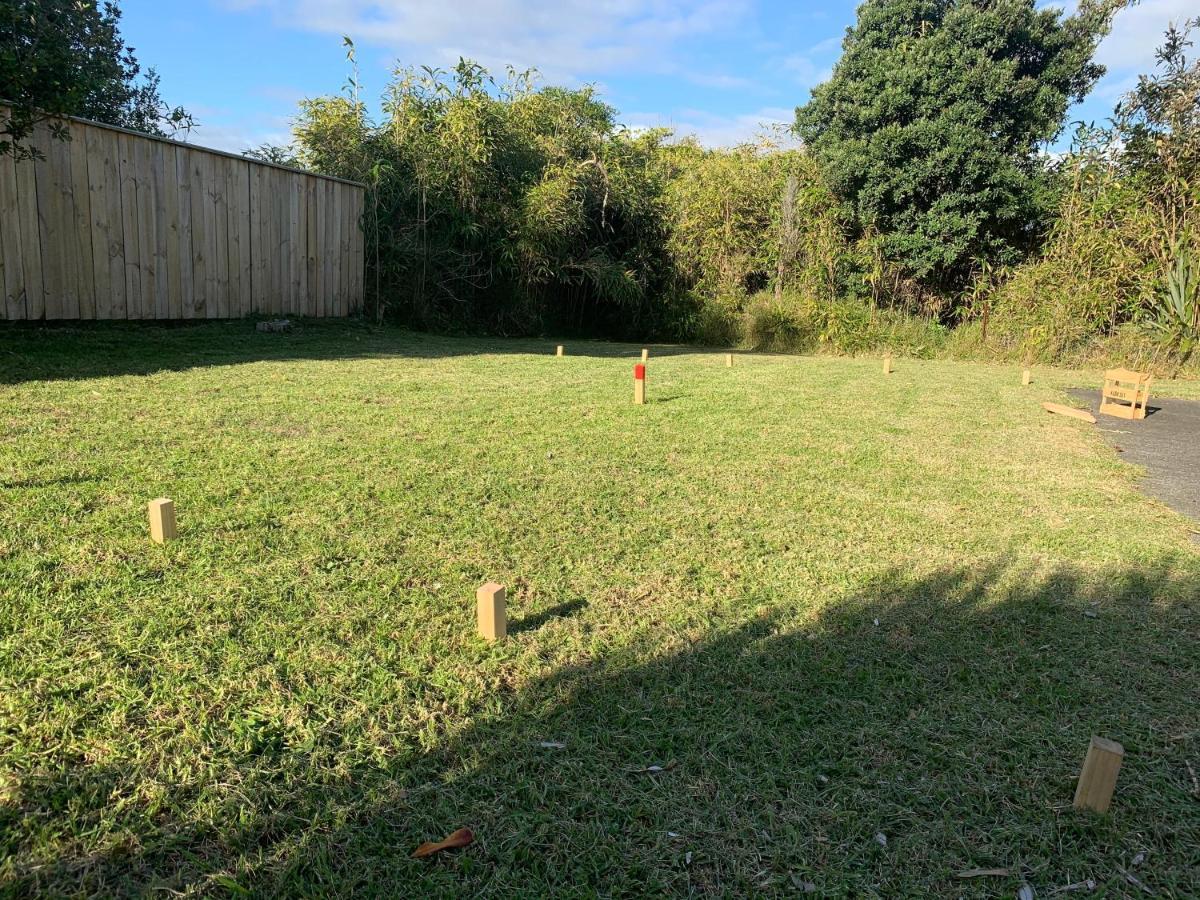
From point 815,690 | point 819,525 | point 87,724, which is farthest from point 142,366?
point 815,690

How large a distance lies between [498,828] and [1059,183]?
42.5 feet

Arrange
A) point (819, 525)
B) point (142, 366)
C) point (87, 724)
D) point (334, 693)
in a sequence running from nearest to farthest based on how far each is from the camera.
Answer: point (87, 724) → point (334, 693) → point (819, 525) → point (142, 366)

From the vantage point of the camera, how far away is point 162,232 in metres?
7.49

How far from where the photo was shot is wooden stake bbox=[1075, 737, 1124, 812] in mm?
1527

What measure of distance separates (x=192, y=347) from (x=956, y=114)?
10970mm

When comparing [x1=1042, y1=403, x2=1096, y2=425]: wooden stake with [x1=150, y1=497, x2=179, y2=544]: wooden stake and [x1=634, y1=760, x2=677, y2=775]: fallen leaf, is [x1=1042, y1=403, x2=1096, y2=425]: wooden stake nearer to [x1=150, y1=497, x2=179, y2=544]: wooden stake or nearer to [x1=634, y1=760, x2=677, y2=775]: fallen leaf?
[x1=634, y1=760, x2=677, y2=775]: fallen leaf

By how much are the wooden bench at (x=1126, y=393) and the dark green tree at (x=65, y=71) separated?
898cm

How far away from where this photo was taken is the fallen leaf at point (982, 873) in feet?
4.73

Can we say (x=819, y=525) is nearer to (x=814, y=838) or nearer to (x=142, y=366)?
(x=814, y=838)

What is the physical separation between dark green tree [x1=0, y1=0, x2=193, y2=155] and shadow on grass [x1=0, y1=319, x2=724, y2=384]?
1519 mm

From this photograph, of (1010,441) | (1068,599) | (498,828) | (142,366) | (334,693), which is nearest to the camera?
(498,828)

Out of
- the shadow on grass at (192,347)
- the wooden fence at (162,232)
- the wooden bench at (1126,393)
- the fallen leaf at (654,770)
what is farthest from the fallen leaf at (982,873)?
the wooden fence at (162,232)

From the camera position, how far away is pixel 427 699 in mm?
1891

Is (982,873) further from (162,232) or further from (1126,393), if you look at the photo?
(162,232)
